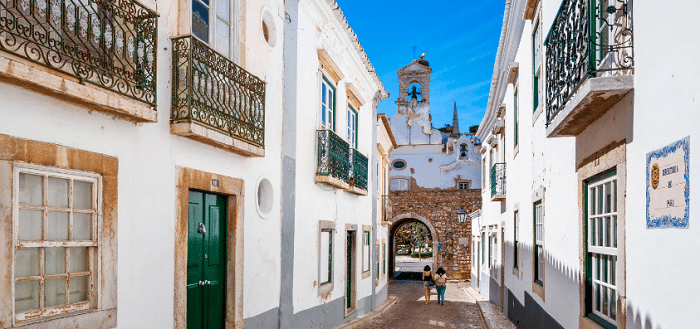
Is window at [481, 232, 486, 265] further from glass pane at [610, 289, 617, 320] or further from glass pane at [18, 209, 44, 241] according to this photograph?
glass pane at [18, 209, 44, 241]

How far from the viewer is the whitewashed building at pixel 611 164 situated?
10.7 feet

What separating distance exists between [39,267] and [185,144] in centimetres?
202

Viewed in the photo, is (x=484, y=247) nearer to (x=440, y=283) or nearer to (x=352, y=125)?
(x=440, y=283)

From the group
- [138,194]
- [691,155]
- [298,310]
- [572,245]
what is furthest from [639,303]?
[298,310]

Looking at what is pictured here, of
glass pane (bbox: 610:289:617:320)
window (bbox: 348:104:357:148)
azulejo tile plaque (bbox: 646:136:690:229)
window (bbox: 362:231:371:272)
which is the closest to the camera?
azulejo tile plaque (bbox: 646:136:690:229)

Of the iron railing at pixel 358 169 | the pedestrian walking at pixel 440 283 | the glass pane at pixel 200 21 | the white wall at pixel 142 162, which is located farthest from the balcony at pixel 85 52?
the pedestrian walking at pixel 440 283

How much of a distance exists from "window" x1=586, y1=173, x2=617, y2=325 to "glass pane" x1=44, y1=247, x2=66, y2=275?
4270mm

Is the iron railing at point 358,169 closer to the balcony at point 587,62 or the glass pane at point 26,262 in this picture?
the balcony at point 587,62

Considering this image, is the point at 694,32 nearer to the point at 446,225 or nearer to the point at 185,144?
the point at 185,144

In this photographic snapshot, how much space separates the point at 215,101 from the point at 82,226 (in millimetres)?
1986

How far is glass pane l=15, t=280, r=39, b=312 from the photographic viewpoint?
12.0 feet

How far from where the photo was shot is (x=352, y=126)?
12820mm

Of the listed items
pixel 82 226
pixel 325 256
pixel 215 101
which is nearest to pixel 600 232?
pixel 215 101

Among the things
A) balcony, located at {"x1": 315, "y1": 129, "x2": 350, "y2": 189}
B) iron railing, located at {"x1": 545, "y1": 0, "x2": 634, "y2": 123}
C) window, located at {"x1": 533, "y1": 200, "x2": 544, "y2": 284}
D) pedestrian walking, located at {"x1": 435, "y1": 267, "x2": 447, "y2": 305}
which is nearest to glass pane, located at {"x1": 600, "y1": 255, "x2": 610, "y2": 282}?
iron railing, located at {"x1": 545, "y1": 0, "x2": 634, "y2": 123}
